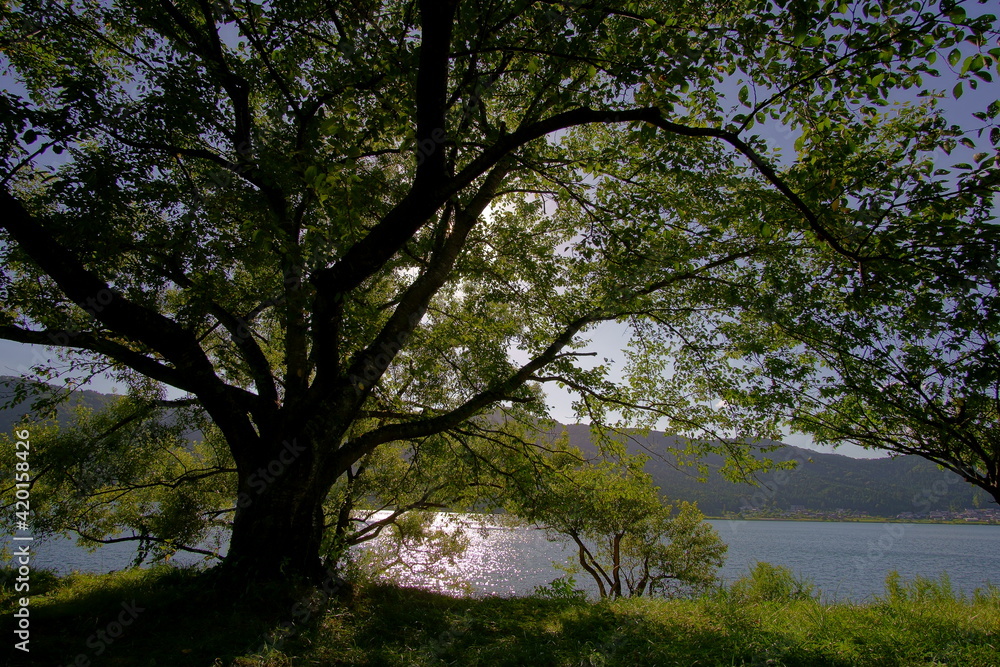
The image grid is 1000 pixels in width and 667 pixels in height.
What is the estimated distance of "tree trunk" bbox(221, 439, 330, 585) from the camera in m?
5.98

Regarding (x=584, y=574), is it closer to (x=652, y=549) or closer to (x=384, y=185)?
(x=652, y=549)

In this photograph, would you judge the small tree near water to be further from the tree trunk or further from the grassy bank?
the tree trunk

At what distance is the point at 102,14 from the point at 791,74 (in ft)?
32.9

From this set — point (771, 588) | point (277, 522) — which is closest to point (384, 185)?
point (277, 522)

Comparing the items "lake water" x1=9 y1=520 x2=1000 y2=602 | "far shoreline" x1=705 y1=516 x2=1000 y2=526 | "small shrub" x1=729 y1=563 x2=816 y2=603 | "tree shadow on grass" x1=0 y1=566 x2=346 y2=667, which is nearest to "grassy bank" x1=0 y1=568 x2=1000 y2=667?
"tree shadow on grass" x1=0 y1=566 x2=346 y2=667

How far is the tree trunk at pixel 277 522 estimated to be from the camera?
5984mm

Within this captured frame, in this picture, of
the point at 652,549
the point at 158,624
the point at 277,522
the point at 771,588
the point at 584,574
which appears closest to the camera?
the point at 158,624

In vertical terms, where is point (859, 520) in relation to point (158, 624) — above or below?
below

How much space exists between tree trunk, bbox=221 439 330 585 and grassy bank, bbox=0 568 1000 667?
401 millimetres

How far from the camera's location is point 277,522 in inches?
243

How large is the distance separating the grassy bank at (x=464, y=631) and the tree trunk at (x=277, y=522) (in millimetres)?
401

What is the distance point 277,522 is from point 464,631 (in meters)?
2.81

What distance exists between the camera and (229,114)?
24.7ft

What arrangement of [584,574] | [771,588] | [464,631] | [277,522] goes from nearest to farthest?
[464,631] → [277,522] → [771,588] → [584,574]
